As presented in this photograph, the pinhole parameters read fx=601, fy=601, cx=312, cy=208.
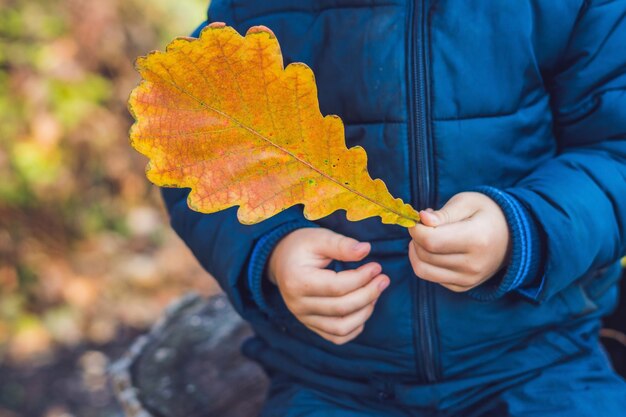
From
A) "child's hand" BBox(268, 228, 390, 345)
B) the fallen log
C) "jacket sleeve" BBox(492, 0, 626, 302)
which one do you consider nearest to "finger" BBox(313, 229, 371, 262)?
"child's hand" BBox(268, 228, 390, 345)

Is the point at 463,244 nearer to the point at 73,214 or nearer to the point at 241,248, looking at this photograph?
the point at 241,248

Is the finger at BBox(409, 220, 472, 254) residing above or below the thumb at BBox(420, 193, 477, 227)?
below

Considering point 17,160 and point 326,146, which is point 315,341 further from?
point 17,160

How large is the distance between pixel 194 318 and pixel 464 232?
0.84m

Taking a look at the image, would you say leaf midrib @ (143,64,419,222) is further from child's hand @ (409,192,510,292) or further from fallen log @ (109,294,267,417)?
fallen log @ (109,294,267,417)

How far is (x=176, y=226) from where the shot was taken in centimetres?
100

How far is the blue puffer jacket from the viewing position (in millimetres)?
787

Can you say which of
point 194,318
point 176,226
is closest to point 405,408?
point 176,226

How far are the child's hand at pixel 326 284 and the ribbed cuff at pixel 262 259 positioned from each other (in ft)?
0.13

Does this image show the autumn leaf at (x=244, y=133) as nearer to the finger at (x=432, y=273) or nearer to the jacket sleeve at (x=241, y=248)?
the finger at (x=432, y=273)

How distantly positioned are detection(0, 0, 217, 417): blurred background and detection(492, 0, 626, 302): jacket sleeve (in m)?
1.57

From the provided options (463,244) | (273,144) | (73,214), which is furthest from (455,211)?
(73,214)

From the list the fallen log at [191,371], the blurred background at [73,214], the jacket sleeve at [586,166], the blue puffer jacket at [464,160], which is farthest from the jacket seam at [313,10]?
the blurred background at [73,214]

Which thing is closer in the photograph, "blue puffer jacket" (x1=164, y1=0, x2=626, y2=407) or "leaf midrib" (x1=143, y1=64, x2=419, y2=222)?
"leaf midrib" (x1=143, y1=64, x2=419, y2=222)
